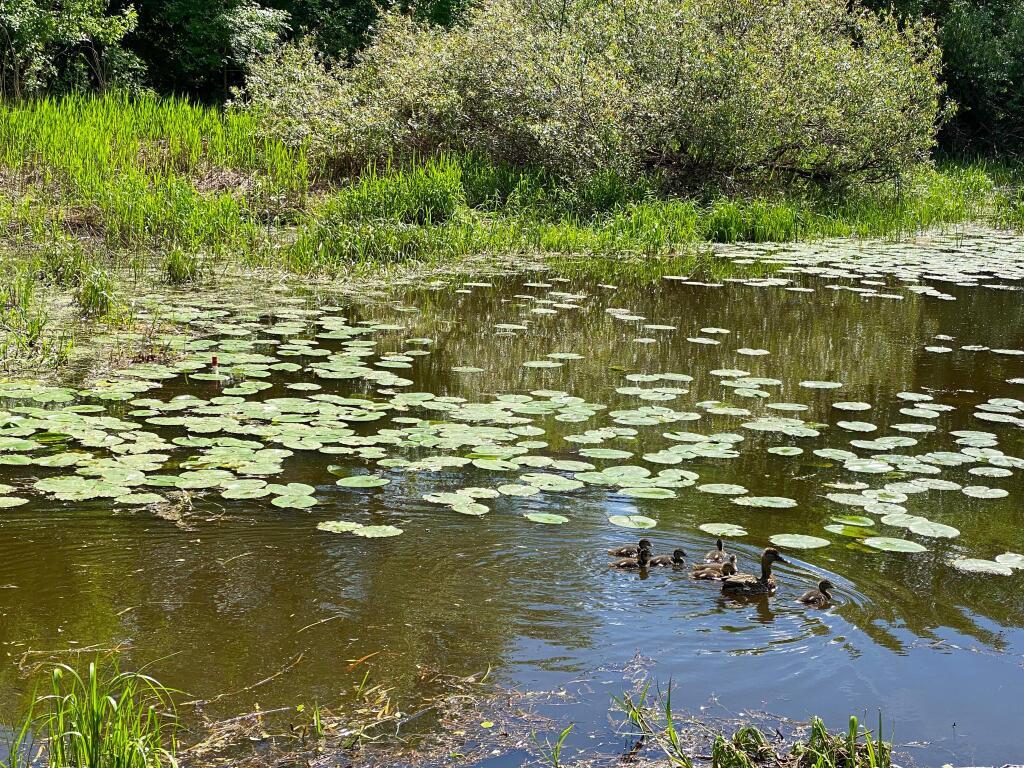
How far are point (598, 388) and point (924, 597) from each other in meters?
2.92

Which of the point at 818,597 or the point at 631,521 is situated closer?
the point at 818,597

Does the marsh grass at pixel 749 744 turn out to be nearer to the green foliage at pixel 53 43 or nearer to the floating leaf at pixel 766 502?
the floating leaf at pixel 766 502

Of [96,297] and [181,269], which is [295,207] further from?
[96,297]

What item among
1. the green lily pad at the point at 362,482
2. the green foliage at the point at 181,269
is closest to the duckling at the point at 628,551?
the green lily pad at the point at 362,482

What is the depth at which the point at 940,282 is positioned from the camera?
1130 centimetres

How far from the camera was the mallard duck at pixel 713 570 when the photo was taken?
13.0 feet

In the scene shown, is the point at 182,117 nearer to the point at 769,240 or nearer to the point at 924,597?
the point at 769,240

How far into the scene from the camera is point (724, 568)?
395 centimetres

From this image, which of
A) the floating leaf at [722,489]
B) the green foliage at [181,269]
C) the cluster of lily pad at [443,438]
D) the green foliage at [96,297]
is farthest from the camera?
the green foliage at [181,269]

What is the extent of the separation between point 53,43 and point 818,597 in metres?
18.4

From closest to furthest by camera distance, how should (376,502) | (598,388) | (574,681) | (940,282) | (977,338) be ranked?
(574,681), (376,502), (598,388), (977,338), (940,282)

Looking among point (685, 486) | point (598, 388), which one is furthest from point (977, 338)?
point (685, 486)

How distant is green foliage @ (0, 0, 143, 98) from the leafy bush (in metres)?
3.82

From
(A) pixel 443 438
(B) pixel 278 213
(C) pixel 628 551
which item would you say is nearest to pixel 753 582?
(C) pixel 628 551
